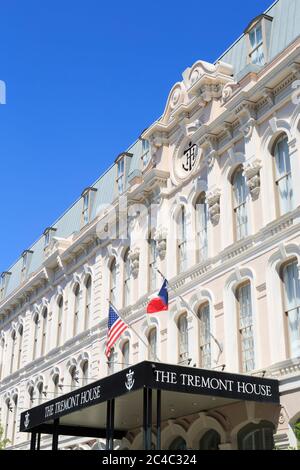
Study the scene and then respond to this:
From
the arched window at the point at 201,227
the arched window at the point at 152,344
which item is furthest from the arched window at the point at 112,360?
the arched window at the point at 201,227

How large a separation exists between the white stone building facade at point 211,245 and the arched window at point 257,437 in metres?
0.05

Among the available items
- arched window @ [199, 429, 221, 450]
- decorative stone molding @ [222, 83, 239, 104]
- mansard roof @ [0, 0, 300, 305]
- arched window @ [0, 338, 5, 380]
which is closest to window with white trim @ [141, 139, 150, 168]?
mansard roof @ [0, 0, 300, 305]

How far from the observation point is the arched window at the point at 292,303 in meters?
19.5

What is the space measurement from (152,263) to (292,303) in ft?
30.4

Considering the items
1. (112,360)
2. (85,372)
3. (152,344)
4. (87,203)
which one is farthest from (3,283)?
(152,344)

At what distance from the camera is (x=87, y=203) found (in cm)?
3744

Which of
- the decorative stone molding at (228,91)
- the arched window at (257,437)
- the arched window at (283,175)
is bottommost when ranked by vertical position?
the arched window at (257,437)

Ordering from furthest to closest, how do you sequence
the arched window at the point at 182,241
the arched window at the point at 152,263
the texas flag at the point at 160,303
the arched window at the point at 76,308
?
the arched window at the point at 76,308, the arched window at the point at 152,263, the arched window at the point at 182,241, the texas flag at the point at 160,303

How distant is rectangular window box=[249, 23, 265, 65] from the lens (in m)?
24.2

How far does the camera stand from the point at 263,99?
75.4 ft

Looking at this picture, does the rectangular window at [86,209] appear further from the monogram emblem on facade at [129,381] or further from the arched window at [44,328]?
the monogram emblem on facade at [129,381]

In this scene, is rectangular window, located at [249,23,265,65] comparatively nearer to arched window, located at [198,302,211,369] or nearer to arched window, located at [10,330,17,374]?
A: arched window, located at [198,302,211,369]

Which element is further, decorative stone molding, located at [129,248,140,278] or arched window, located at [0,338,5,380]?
arched window, located at [0,338,5,380]

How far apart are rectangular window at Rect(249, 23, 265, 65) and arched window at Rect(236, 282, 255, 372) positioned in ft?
26.7
